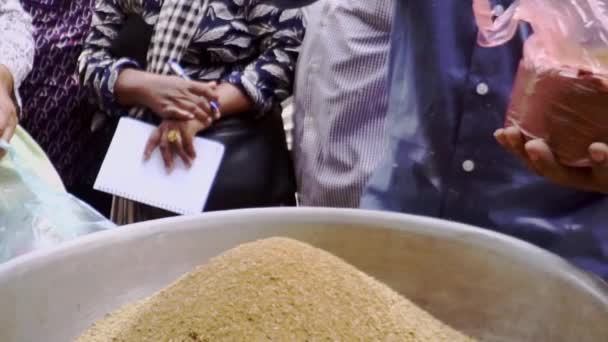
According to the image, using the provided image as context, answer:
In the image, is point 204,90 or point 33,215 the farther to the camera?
point 204,90

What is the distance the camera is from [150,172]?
108cm

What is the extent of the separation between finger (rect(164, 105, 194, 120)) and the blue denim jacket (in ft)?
1.52

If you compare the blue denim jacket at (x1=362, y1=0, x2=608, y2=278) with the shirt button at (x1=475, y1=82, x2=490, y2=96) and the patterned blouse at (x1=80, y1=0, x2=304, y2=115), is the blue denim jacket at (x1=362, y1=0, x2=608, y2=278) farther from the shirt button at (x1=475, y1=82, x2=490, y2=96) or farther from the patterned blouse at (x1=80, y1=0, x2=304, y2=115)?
the patterned blouse at (x1=80, y1=0, x2=304, y2=115)

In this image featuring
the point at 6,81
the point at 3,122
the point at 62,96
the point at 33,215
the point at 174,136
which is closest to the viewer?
the point at 33,215

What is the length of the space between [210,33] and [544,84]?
71 cm

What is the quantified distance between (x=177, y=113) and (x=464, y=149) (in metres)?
0.55

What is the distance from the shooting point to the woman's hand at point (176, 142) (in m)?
1.06

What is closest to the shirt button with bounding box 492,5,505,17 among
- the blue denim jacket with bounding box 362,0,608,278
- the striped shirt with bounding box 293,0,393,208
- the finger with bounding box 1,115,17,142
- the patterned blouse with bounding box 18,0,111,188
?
the blue denim jacket with bounding box 362,0,608,278

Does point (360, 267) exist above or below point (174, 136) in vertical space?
above

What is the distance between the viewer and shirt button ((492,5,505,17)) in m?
0.56

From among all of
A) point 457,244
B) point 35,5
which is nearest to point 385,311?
point 457,244

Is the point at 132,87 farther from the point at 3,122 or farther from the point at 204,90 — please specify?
the point at 3,122

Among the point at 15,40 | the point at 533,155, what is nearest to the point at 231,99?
the point at 15,40

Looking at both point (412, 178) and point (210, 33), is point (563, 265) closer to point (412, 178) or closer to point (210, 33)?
point (412, 178)
